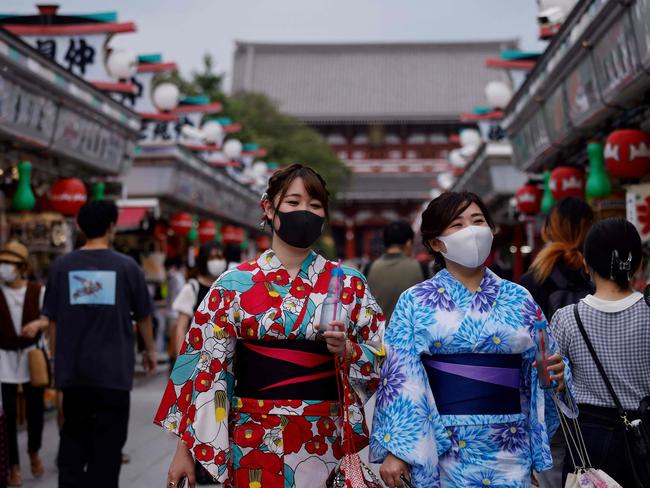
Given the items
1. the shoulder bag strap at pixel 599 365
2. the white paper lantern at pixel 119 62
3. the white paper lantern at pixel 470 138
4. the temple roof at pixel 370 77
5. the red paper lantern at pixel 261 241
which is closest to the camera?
the shoulder bag strap at pixel 599 365

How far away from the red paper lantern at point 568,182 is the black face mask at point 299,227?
6675 millimetres

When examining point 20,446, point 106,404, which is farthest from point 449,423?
point 20,446

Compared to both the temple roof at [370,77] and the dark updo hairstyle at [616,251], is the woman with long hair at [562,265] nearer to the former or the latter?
the dark updo hairstyle at [616,251]

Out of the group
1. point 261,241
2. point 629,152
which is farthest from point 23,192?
point 261,241

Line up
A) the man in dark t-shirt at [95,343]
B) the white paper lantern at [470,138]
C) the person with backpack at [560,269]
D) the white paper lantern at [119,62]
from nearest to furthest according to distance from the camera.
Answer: the person with backpack at [560,269] → the man in dark t-shirt at [95,343] → the white paper lantern at [119,62] → the white paper lantern at [470,138]

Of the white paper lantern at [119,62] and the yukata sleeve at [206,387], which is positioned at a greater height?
the white paper lantern at [119,62]

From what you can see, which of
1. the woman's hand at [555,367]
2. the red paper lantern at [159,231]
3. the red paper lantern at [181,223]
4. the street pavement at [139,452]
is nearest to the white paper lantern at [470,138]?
the red paper lantern at [181,223]

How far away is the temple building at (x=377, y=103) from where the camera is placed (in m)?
48.9

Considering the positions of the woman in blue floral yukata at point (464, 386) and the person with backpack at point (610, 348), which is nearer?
the woman in blue floral yukata at point (464, 386)

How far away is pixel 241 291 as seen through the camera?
342cm

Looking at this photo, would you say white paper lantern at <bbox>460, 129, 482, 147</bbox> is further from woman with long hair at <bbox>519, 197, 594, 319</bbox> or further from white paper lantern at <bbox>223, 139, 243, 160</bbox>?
woman with long hair at <bbox>519, 197, 594, 319</bbox>

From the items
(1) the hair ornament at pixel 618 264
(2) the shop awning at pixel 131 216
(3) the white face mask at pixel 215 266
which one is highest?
(2) the shop awning at pixel 131 216

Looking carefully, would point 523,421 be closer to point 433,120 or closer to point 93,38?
point 93,38

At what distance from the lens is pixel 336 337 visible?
309 centimetres
